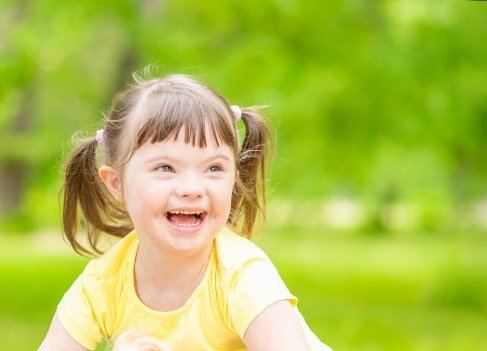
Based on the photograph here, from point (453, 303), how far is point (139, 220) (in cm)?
825

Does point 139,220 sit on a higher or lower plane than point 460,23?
lower

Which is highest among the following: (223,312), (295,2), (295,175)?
(295,2)

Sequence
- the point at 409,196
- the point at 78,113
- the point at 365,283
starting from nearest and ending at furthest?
the point at 365,283 → the point at 78,113 → the point at 409,196

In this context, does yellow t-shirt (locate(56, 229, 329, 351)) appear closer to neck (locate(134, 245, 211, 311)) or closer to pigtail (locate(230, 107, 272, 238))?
neck (locate(134, 245, 211, 311))

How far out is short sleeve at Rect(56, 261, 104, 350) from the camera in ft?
10.7

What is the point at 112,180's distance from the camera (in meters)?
3.27

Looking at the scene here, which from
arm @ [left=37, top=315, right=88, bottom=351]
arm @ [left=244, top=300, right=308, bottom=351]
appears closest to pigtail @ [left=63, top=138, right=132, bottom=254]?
arm @ [left=37, top=315, right=88, bottom=351]

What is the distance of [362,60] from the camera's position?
30.3 feet

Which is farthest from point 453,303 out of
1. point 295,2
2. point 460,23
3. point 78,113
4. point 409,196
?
point 409,196

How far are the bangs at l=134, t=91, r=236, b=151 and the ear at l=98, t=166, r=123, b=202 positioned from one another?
7.6 inches

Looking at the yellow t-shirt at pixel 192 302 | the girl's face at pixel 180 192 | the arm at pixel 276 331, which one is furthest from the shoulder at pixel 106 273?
the arm at pixel 276 331

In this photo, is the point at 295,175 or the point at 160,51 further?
A: the point at 295,175

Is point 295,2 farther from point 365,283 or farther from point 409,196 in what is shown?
point 409,196

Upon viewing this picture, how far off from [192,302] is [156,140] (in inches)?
18.6
